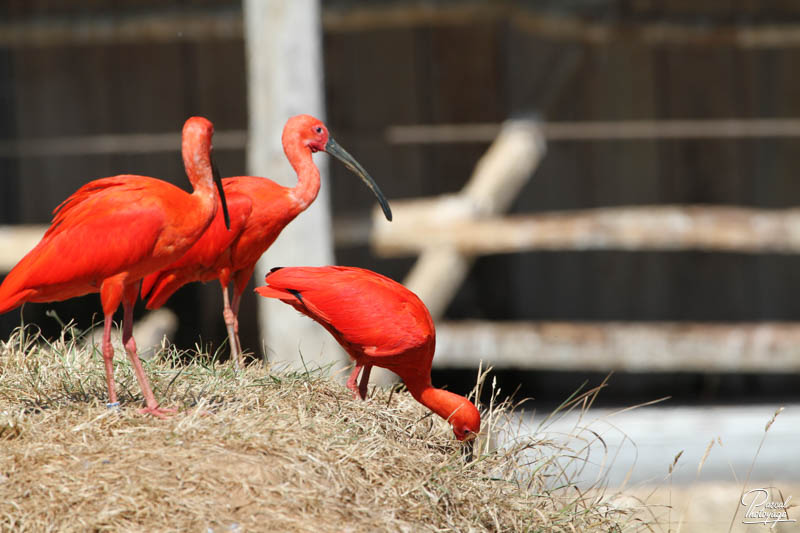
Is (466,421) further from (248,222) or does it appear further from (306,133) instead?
(306,133)

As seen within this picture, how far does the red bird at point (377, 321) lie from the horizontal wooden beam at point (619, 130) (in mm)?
3841

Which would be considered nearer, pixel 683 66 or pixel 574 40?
pixel 574 40

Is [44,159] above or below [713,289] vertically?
above

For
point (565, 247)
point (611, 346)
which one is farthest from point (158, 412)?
point (611, 346)

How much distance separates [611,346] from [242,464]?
3.18 m

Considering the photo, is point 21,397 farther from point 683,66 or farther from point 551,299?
point 683,66

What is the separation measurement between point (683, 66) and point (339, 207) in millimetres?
2585

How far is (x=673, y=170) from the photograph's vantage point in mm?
7203

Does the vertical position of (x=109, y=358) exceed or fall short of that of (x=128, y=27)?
it falls short

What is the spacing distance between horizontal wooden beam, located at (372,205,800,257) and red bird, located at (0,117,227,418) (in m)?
2.47

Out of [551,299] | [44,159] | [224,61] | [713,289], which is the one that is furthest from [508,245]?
[44,159]

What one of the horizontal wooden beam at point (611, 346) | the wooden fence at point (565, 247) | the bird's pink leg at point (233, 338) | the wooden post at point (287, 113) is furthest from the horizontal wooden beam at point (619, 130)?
the bird's pink leg at point (233, 338)

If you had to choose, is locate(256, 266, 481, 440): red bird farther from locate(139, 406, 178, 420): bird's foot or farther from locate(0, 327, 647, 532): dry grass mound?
locate(139, 406, 178, 420): bird's foot

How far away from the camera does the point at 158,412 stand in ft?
9.42
